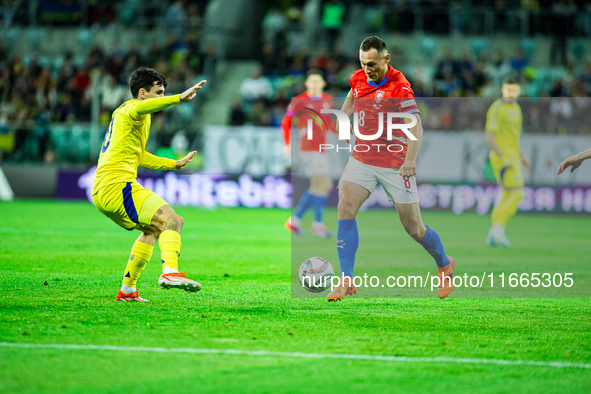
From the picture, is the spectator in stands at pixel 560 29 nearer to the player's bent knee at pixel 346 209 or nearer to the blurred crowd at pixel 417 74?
the blurred crowd at pixel 417 74

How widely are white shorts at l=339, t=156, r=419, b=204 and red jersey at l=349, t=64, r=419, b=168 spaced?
0.06 metres

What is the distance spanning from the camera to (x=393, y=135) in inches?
301

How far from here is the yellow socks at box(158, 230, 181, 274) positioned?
23.0 feet

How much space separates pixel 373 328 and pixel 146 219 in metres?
2.06

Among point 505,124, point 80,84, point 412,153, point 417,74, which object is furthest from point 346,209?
point 80,84

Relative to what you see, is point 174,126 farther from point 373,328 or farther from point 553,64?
point 373,328

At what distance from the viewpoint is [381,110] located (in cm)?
760

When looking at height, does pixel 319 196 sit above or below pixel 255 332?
above

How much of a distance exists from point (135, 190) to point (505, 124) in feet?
24.9

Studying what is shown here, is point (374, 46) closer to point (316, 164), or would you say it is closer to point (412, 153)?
point (412, 153)

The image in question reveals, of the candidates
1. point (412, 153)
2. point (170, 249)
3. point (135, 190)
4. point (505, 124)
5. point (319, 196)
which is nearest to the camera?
point (170, 249)

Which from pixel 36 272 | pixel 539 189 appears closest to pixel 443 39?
pixel 539 189

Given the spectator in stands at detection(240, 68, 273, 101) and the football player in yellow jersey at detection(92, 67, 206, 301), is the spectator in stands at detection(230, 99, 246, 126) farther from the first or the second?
the football player in yellow jersey at detection(92, 67, 206, 301)

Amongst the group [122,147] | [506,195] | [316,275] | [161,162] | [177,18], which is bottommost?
[316,275]
